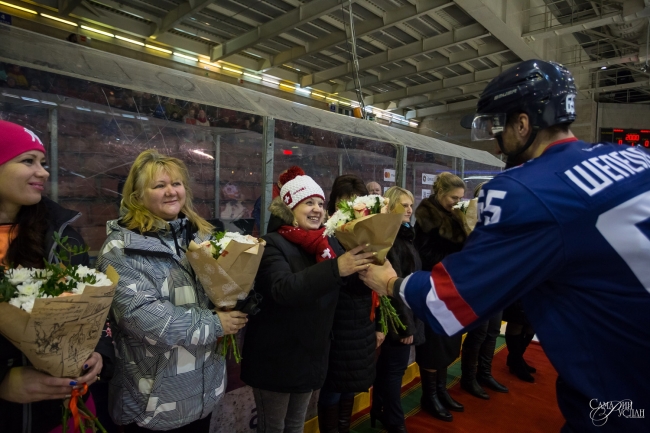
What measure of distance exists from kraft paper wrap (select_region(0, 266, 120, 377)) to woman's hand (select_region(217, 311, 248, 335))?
1.51 ft

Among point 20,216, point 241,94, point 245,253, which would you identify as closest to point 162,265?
point 245,253

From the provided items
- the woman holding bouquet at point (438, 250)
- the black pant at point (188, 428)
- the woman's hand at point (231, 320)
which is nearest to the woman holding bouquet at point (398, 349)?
the woman holding bouquet at point (438, 250)

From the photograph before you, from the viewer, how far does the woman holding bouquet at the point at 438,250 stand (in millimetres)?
2918

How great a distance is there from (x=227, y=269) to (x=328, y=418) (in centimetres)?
132

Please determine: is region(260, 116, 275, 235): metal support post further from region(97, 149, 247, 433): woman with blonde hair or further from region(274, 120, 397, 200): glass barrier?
region(97, 149, 247, 433): woman with blonde hair

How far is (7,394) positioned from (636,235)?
1767 mm

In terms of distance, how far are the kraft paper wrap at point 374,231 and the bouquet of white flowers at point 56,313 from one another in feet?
2.91

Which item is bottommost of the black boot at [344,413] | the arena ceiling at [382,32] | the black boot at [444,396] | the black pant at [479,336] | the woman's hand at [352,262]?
the black boot at [444,396]

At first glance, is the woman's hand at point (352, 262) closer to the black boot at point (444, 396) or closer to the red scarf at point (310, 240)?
the red scarf at point (310, 240)

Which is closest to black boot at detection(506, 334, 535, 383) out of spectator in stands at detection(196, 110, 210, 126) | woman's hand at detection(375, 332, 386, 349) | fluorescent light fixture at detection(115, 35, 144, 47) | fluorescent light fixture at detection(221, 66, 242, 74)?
woman's hand at detection(375, 332, 386, 349)

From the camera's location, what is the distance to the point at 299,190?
2008mm

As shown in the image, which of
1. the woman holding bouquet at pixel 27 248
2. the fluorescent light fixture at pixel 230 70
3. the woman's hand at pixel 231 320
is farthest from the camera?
the fluorescent light fixture at pixel 230 70

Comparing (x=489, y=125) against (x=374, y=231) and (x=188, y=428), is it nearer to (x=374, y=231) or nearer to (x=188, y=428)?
(x=374, y=231)

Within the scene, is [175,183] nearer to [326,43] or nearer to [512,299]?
[512,299]
